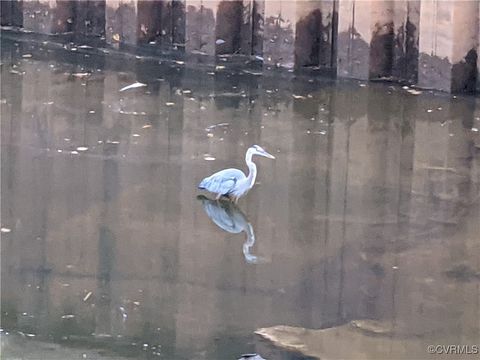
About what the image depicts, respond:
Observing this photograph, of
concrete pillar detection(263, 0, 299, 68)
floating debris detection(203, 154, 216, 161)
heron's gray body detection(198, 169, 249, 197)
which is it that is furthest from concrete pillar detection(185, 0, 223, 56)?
heron's gray body detection(198, 169, 249, 197)

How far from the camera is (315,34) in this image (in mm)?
11578

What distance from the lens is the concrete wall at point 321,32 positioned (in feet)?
33.9

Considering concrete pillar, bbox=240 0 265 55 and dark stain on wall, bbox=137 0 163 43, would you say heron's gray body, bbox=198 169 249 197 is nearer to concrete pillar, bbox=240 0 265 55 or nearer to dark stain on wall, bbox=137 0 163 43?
concrete pillar, bbox=240 0 265 55

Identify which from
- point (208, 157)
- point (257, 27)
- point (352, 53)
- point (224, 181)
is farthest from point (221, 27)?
point (224, 181)

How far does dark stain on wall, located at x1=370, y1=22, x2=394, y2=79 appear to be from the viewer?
10930 mm

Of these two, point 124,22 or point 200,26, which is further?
point 124,22

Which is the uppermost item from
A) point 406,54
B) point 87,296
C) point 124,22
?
point 124,22

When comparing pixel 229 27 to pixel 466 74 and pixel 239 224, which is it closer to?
pixel 466 74

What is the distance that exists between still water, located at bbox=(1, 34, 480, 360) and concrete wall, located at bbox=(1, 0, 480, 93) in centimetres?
38

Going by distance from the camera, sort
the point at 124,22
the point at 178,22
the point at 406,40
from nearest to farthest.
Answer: the point at 406,40
the point at 178,22
the point at 124,22

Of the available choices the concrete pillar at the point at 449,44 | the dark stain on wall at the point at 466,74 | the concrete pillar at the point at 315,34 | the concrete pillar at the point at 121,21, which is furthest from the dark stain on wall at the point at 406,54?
the concrete pillar at the point at 121,21

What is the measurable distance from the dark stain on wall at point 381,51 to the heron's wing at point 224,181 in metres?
3.97

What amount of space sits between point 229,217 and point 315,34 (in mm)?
4736

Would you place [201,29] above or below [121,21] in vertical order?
below
